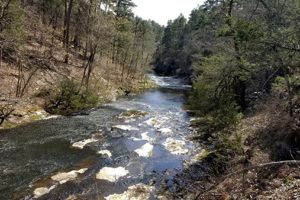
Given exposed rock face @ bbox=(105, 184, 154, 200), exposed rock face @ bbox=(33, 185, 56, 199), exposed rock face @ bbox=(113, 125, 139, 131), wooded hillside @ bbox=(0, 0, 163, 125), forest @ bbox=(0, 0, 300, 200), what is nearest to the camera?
forest @ bbox=(0, 0, 300, 200)

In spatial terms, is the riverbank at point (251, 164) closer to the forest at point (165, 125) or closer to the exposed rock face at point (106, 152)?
the forest at point (165, 125)

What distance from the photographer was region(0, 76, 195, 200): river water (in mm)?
13328

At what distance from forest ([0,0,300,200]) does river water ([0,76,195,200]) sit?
5 cm

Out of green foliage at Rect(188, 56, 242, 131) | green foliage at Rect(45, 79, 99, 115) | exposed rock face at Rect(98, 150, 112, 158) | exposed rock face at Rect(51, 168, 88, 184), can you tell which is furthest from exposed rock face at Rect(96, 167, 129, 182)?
green foliage at Rect(45, 79, 99, 115)

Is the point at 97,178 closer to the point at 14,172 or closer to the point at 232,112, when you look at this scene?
the point at 14,172

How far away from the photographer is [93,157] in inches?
Result: 679

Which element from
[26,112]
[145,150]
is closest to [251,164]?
[145,150]

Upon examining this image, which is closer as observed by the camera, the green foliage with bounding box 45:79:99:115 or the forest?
the forest

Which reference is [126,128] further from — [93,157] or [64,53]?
[64,53]

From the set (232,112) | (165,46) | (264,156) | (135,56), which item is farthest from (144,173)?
(165,46)

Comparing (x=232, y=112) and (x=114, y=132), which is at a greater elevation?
(x=232, y=112)

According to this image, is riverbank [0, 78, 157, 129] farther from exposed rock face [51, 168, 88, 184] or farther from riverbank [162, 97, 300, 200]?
riverbank [162, 97, 300, 200]

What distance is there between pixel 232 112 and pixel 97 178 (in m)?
8.80

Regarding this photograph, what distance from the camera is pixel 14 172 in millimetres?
14500
